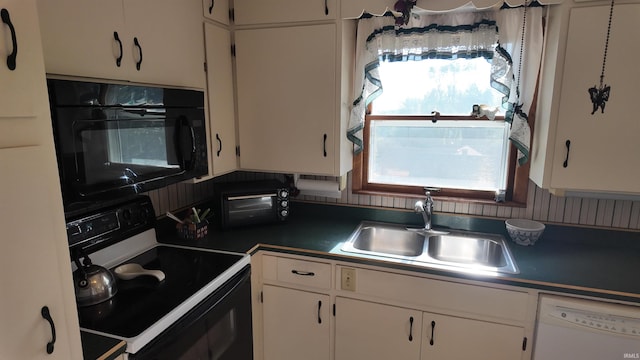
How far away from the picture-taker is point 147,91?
1396mm

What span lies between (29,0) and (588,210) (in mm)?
2352

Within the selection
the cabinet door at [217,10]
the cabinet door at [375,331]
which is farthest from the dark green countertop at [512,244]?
the cabinet door at [217,10]

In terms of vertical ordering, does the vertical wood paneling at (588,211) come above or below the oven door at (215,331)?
above

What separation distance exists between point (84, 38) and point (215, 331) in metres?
1.19

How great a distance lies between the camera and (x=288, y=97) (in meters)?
2.00

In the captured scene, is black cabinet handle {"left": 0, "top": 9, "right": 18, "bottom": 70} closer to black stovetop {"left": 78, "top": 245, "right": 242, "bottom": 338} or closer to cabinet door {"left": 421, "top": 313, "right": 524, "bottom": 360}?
black stovetop {"left": 78, "top": 245, "right": 242, "bottom": 338}

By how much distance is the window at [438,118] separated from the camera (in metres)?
1.94

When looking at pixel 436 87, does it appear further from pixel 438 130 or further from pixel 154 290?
pixel 154 290

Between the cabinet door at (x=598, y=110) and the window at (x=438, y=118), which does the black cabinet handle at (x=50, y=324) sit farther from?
the cabinet door at (x=598, y=110)

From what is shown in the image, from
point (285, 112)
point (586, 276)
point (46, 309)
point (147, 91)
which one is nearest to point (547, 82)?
point (586, 276)

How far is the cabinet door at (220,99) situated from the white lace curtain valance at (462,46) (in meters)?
0.68

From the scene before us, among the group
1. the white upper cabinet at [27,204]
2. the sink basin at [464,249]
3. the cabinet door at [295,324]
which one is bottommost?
the cabinet door at [295,324]

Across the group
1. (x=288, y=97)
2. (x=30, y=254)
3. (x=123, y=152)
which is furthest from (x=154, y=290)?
(x=288, y=97)

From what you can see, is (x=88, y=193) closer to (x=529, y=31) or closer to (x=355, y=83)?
(x=355, y=83)
